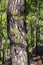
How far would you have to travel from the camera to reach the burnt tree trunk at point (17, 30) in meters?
7.62

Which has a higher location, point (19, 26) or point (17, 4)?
point (17, 4)

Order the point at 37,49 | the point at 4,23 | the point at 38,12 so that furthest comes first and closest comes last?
the point at 37,49 → the point at 38,12 → the point at 4,23

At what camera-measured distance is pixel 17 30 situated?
7.69m

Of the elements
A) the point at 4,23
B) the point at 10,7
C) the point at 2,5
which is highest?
the point at 10,7

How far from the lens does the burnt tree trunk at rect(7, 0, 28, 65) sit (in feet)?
25.0

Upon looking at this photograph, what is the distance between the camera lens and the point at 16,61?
7.75 metres

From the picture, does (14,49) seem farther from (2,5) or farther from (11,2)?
(2,5)

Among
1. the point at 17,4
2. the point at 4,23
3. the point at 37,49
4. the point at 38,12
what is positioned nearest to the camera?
the point at 17,4

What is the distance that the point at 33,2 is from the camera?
16312 mm

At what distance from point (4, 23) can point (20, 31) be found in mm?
8027

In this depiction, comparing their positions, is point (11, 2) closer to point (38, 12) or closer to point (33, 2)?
point (33, 2)

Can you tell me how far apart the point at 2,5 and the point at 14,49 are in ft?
29.4

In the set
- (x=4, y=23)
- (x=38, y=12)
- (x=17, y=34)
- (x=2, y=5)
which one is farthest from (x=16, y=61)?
(x=38, y=12)

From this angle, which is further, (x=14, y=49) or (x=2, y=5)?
(x=2, y=5)
